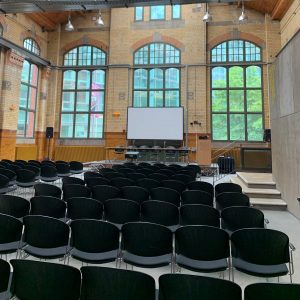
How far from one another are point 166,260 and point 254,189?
5.14 meters

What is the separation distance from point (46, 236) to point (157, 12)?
1471cm

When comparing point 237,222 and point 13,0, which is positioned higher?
point 13,0

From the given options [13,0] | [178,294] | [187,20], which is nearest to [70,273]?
[178,294]

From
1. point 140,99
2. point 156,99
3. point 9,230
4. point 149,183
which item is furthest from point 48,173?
point 156,99

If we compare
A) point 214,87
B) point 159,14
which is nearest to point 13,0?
point 159,14

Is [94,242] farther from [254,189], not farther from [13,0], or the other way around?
[13,0]

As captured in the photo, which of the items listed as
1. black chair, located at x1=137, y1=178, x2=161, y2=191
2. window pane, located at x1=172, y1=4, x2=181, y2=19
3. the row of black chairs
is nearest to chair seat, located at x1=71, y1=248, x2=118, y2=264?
the row of black chairs

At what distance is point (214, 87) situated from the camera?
14.1 metres

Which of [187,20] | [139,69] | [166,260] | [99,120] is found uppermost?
[187,20]

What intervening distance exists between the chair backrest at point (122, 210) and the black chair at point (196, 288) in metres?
1.75

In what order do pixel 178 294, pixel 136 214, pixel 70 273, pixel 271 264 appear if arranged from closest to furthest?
pixel 178 294, pixel 70 273, pixel 271 264, pixel 136 214

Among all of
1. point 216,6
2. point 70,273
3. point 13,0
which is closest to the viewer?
point 70,273

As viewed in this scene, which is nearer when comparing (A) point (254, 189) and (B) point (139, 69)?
(A) point (254, 189)

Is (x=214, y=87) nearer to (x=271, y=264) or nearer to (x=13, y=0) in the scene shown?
(x=13, y=0)
